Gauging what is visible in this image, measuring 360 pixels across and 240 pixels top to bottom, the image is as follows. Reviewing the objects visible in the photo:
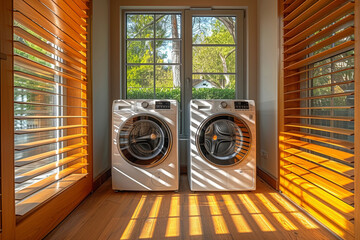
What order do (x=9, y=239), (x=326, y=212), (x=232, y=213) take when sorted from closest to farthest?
1. (x=9, y=239)
2. (x=326, y=212)
3. (x=232, y=213)

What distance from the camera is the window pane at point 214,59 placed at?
280 cm

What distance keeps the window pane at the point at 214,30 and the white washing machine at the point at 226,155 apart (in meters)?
1.10

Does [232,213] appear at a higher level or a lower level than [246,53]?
lower

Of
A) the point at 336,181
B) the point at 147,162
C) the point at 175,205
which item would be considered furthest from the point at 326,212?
the point at 147,162

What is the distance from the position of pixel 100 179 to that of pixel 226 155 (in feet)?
4.29

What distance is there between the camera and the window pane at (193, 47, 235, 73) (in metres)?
2.80

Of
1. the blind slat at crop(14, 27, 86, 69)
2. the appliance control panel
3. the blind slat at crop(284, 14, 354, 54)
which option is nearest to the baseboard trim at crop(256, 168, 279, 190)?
the appliance control panel

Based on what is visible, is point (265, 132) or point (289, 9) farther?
point (265, 132)

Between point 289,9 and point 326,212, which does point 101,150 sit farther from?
point 289,9

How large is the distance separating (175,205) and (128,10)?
2.35 meters

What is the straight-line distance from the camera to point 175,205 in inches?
71.7

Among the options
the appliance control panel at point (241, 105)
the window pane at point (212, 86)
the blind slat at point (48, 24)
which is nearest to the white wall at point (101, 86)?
the blind slat at point (48, 24)

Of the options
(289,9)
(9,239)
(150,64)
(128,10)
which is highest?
(128,10)

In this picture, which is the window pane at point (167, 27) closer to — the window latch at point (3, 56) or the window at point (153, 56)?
the window at point (153, 56)
